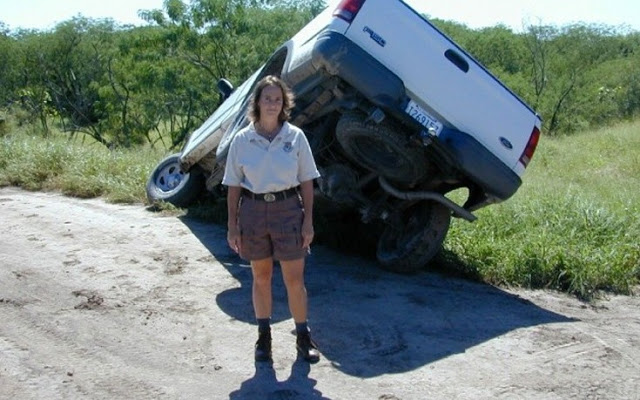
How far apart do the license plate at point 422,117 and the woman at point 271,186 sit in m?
1.71

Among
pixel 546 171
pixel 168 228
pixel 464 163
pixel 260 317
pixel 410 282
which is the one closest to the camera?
pixel 260 317

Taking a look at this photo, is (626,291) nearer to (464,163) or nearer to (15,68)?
(464,163)

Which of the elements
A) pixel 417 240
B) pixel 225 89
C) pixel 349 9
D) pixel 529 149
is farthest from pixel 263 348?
pixel 225 89

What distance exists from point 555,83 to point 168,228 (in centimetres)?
3402

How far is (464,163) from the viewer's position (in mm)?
5988

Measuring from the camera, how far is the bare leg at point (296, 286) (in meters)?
4.51

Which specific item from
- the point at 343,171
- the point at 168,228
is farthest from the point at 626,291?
the point at 168,228

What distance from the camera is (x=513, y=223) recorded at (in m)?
8.09

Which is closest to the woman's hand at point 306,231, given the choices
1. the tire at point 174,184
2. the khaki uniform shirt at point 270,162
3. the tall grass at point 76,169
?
the khaki uniform shirt at point 270,162

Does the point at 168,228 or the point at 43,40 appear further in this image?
the point at 43,40

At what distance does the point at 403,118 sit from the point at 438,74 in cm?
41

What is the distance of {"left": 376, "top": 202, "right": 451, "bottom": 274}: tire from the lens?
6605 mm

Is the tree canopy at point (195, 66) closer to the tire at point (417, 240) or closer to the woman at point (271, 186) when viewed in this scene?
the tire at point (417, 240)

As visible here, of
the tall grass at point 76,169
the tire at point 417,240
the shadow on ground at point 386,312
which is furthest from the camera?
the tall grass at point 76,169
